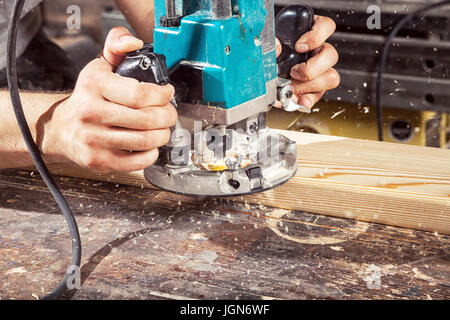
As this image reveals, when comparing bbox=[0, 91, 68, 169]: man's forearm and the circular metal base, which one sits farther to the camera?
bbox=[0, 91, 68, 169]: man's forearm

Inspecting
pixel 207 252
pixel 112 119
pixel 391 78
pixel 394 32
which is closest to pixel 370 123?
pixel 391 78

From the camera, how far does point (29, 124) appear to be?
3.92 feet

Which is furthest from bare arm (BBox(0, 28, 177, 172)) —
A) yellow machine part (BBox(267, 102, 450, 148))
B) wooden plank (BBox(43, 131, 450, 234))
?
yellow machine part (BBox(267, 102, 450, 148))

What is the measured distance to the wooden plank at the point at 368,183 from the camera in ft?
3.75

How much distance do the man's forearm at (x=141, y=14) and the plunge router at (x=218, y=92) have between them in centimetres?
82

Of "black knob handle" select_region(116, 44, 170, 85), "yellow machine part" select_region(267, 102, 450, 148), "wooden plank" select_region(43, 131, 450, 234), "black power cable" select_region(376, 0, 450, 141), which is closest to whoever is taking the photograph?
"black knob handle" select_region(116, 44, 170, 85)

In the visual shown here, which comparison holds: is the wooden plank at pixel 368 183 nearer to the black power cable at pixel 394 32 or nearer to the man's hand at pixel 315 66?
the man's hand at pixel 315 66

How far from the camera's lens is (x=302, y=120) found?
6.96 ft

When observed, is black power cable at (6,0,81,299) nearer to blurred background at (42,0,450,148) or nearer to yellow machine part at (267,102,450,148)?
blurred background at (42,0,450,148)

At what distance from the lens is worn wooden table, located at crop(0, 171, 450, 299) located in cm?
96

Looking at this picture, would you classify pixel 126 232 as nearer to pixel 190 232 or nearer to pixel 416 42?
pixel 190 232

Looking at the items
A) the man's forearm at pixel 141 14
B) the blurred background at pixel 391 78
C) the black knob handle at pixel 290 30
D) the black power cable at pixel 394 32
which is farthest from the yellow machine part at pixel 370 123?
the black knob handle at pixel 290 30

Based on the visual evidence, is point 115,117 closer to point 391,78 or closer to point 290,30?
point 290,30

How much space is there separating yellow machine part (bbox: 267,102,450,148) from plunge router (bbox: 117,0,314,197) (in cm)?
106
